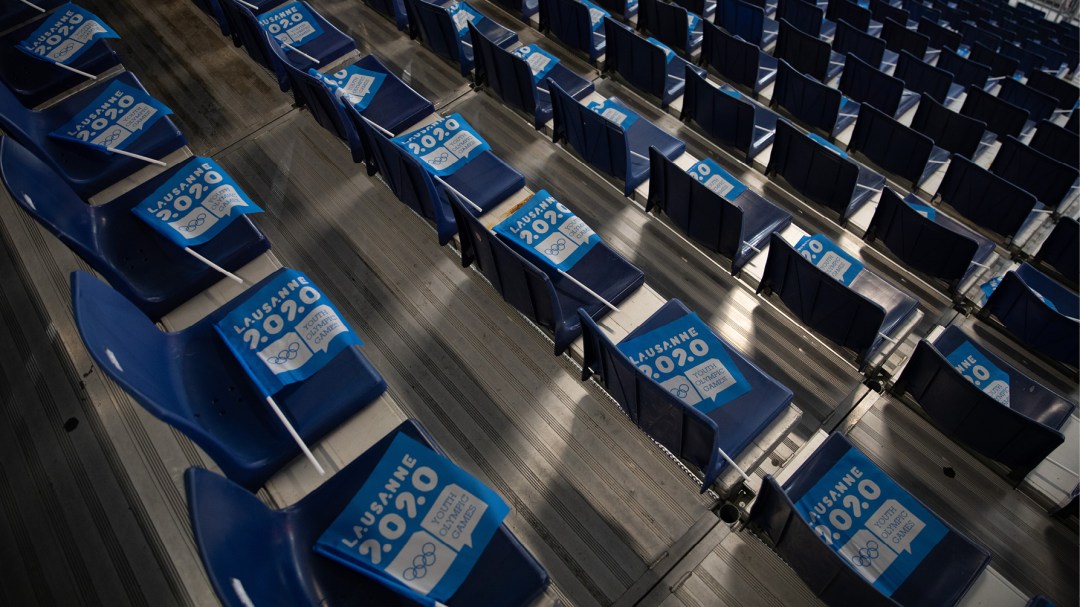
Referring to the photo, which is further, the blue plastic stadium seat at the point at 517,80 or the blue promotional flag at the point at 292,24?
the blue promotional flag at the point at 292,24

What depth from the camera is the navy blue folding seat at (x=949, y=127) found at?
3.98 metres

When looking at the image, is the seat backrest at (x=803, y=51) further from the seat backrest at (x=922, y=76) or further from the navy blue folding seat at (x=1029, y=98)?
the navy blue folding seat at (x=1029, y=98)

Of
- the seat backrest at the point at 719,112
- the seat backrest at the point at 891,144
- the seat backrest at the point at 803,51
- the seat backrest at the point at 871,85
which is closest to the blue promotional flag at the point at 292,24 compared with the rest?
the seat backrest at the point at 719,112

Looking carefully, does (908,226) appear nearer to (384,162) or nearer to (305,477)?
(384,162)

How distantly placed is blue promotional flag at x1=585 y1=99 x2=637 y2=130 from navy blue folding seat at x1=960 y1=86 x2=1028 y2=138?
2800mm

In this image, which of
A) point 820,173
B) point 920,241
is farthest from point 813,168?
point 920,241

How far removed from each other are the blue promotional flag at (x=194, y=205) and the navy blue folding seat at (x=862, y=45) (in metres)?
4.65

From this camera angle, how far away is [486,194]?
10.4ft

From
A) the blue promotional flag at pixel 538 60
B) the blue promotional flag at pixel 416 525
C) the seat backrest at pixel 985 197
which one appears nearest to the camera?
the blue promotional flag at pixel 416 525

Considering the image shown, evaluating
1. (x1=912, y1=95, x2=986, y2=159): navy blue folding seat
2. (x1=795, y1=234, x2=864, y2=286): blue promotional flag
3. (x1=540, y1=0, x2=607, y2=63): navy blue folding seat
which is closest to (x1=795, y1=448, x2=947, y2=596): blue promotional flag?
(x1=795, y1=234, x2=864, y2=286): blue promotional flag

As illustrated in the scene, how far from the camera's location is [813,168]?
338cm

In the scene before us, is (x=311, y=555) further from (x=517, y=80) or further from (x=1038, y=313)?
(x=1038, y=313)

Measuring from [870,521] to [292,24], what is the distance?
14.0 feet

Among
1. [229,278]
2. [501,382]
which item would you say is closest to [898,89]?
[501,382]
